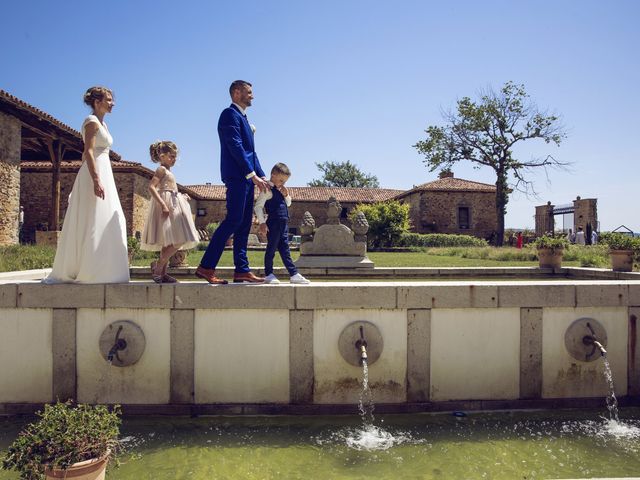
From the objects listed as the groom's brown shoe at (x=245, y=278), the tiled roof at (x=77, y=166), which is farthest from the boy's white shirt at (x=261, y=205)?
the tiled roof at (x=77, y=166)

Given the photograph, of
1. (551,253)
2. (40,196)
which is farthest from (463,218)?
(40,196)

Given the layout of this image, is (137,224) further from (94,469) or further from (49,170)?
(94,469)

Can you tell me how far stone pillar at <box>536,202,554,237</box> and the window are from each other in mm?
5617

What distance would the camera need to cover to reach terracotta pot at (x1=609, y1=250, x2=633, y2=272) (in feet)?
19.1

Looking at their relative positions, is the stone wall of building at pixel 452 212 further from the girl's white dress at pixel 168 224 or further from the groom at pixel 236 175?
the girl's white dress at pixel 168 224

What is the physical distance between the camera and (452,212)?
35375mm

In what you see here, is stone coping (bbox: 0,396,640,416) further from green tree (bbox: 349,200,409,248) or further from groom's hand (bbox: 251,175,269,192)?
green tree (bbox: 349,200,409,248)

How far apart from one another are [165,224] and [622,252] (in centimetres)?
572

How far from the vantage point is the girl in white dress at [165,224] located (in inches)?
158

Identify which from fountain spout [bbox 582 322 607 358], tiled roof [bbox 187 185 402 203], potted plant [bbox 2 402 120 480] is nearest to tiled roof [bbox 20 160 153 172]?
tiled roof [bbox 187 185 402 203]

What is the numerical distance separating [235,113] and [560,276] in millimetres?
5833

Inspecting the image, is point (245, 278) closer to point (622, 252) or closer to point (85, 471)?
point (85, 471)

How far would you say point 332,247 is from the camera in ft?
37.6

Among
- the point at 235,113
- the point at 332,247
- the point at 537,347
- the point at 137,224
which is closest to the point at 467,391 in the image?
the point at 537,347
